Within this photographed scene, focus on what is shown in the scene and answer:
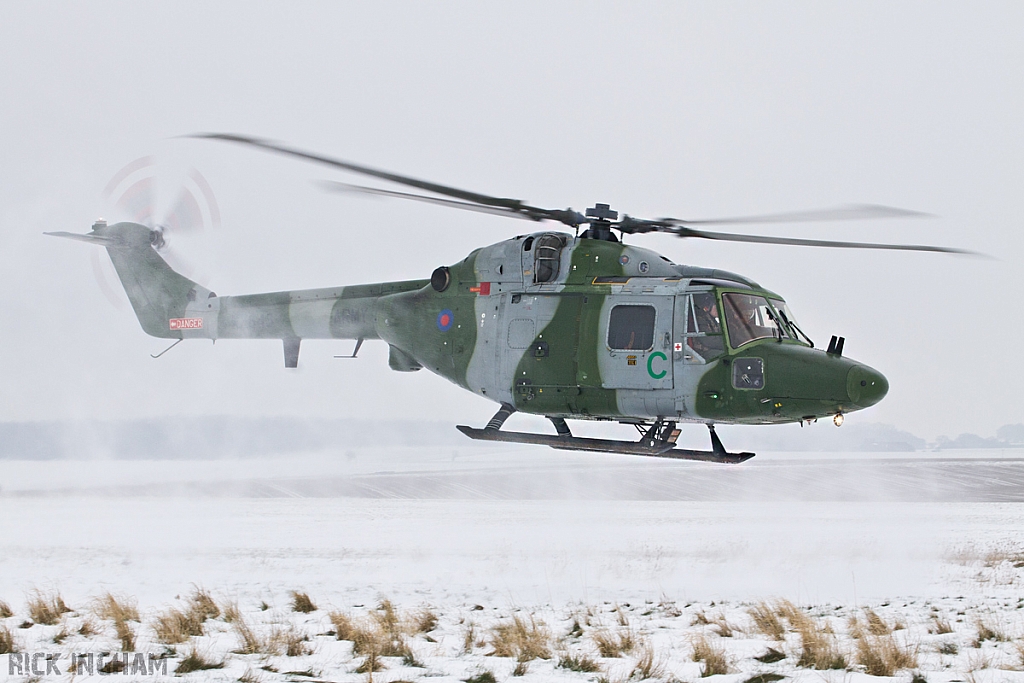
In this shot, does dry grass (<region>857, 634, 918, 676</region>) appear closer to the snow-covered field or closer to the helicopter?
the snow-covered field

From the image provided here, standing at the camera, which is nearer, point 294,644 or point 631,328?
point 294,644

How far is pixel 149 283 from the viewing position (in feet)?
63.0

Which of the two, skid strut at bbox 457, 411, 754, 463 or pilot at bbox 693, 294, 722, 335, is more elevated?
pilot at bbox 693, 294, 722, 335

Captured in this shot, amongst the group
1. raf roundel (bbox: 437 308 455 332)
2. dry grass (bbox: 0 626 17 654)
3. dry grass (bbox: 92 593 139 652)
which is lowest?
dry grass (bbox: 92 593 139 652)

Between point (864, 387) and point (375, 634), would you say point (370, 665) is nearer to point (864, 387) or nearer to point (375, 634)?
point (375, 634)

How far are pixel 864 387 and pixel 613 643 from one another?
457 centimetres

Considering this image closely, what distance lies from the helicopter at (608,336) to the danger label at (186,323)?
4.97 meters

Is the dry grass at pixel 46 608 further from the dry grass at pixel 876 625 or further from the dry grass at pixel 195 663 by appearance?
the dry grass at pixel 876 625

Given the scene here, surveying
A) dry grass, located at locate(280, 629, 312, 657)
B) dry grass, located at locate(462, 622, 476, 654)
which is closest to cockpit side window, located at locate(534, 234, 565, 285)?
dry grass, located at locate(462, 622, 476, 654)

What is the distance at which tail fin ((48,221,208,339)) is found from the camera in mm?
18469

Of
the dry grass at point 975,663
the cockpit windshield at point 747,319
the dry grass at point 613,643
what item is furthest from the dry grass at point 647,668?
the cockpit windshield at point 747,319

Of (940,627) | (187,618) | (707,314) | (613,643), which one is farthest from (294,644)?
(940,627)

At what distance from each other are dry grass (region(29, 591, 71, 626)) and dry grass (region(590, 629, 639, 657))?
323 inches

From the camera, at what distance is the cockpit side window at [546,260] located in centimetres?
1278
